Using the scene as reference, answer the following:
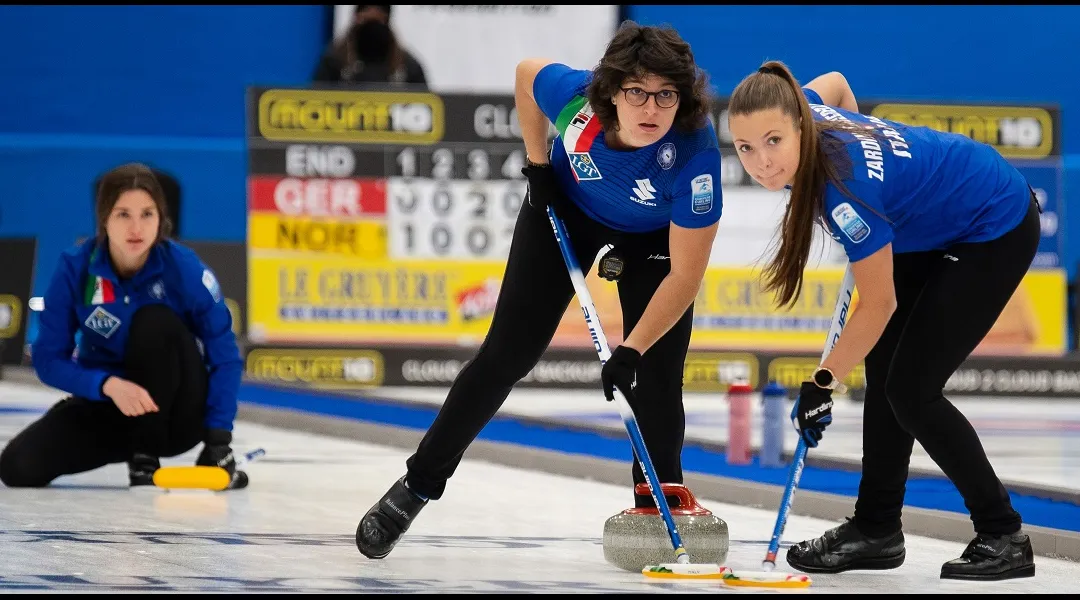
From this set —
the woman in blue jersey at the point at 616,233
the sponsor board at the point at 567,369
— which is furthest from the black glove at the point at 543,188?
the sponsor board at the point at 567,369

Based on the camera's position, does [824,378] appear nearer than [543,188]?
Yes

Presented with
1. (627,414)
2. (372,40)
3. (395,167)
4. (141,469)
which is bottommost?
(141,469)

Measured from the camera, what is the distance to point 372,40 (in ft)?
34.8

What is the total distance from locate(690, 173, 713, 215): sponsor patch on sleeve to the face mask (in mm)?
7230

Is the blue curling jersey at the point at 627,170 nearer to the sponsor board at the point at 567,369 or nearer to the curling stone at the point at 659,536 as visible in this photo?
the curling stone at the point at 659,536

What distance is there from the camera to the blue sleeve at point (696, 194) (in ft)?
11.6

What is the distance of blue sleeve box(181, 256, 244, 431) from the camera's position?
518 cm

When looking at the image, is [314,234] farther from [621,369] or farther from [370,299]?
[621,369]

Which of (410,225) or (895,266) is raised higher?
(410,225)

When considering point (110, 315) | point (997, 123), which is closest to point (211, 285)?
point (110, 315)

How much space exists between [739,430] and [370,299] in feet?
13.2

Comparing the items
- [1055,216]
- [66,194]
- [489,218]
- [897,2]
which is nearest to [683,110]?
[489,218]

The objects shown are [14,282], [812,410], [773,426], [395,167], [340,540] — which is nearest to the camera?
[812,410]

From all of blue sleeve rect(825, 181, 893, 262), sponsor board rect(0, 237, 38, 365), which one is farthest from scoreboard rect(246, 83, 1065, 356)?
blue sleeve rect(825, 181, 893, 262)
